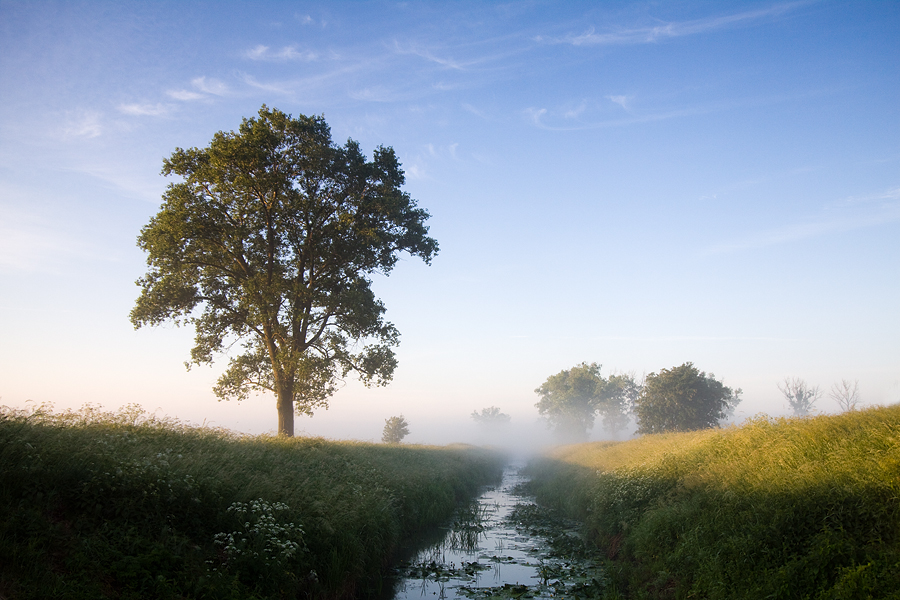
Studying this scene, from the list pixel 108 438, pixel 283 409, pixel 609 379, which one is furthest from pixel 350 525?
pixel 609 379

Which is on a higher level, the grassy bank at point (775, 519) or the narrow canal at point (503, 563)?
the grassy bank at point (775, 519)

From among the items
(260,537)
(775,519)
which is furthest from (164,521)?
(775,519)

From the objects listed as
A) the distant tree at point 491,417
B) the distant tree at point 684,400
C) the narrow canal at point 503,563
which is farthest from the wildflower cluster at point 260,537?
the distant tree at point 491,417

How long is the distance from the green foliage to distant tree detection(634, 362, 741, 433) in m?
32.5

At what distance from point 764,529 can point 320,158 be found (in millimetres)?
21464

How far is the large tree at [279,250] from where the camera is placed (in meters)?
20.9

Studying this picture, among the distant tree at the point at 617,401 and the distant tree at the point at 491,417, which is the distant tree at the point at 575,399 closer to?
the distant tree at the point at 617,401

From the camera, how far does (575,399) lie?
312 ft

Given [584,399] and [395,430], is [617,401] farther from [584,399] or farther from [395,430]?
[395,430]

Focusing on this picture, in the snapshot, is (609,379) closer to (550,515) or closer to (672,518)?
(550,515)

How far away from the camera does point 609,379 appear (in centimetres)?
9756

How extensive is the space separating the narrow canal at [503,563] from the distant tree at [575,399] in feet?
→ 264

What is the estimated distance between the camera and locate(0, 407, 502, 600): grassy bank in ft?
18.4

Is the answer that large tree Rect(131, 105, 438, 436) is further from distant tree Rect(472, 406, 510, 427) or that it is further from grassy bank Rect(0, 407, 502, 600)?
distant tree Rect(472, 406, 510, 427)
